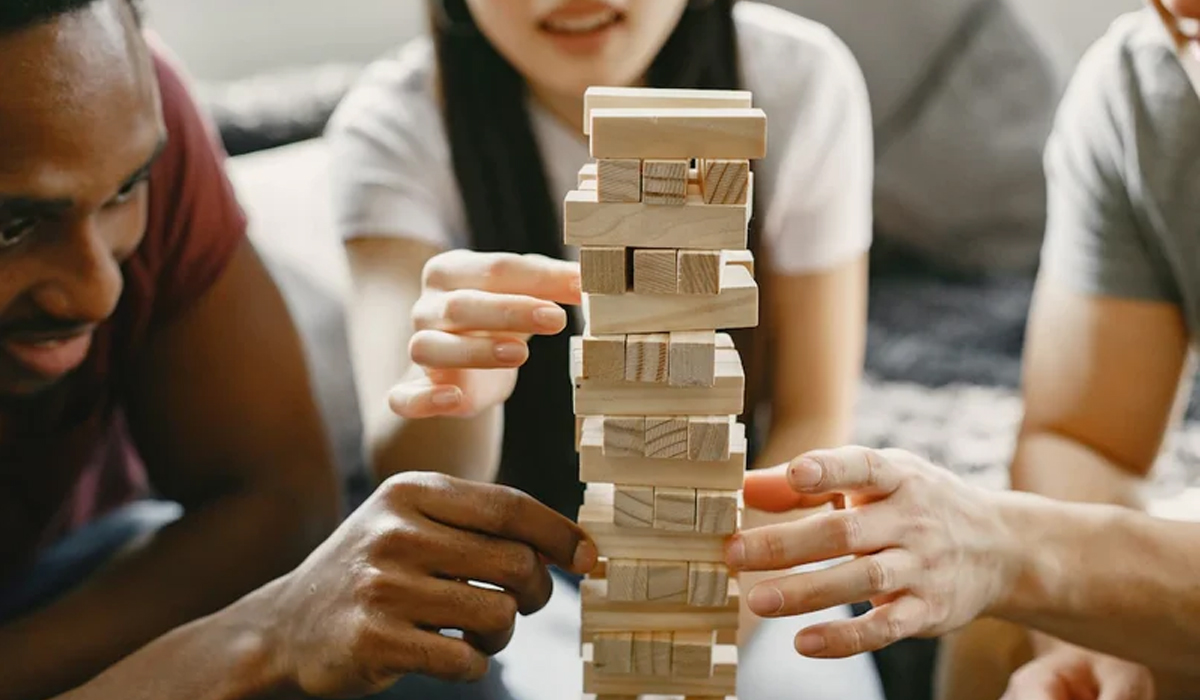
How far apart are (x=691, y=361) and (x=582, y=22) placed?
52 centimetres

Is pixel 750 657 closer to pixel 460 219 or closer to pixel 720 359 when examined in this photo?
pixel 720 359

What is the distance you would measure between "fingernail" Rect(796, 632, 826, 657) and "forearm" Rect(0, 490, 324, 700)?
624 mm

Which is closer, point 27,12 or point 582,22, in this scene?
point 27,12

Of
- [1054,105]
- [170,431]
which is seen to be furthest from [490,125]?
[1054,105]

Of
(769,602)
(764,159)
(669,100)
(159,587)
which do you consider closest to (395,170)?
(764,159)

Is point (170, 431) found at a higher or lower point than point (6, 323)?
lower

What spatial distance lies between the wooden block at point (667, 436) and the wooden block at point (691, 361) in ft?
0.11

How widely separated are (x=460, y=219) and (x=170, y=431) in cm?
41

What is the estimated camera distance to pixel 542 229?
1.44 metres

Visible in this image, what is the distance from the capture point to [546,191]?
143 cm

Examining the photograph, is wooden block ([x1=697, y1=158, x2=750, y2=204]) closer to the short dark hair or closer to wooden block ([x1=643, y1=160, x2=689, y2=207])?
wooden block ([x1=643, y1=160, x2=689, y2=207])

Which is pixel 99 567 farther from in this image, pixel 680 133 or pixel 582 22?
pixel 680 133

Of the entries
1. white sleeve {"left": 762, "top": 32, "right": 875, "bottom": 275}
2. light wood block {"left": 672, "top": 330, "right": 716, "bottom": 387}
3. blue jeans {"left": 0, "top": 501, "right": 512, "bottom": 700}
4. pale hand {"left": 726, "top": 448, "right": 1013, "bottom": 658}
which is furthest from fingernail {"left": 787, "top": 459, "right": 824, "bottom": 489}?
white sleeve {"left": 762, "top": 32, "right": 875, "bottom": 275}

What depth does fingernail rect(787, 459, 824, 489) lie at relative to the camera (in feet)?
2.90
